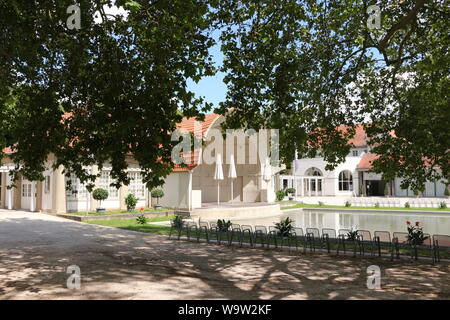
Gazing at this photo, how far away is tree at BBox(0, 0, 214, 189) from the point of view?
7590 mm

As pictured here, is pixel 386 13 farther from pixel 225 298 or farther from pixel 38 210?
pixel 38 210

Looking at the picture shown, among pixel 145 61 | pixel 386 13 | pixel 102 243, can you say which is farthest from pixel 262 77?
pixel 102 243

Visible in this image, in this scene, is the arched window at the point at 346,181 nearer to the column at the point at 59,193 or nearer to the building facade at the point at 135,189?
the building facade at the point at 135,189

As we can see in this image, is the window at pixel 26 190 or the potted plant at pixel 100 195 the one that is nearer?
the potted plant at pixel 100 195

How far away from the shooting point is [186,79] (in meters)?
7.98

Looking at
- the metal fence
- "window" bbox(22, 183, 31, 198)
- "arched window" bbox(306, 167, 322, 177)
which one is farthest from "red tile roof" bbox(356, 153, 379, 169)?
"window" bbox(22, 183, 31, 198)

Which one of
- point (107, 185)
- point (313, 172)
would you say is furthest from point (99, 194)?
point (313, 172)

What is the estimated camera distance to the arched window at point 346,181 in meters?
49.3

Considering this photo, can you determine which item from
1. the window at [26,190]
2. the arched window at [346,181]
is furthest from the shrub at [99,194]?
the arched window at [346,181]

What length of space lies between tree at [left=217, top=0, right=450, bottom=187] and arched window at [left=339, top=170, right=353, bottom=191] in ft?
122

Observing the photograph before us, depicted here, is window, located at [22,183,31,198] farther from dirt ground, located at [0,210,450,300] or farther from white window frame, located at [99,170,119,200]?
dirt ground, located at [0,210,450,300]

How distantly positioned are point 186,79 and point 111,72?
5.37 ft

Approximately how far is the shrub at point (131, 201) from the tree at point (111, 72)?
14327mm
